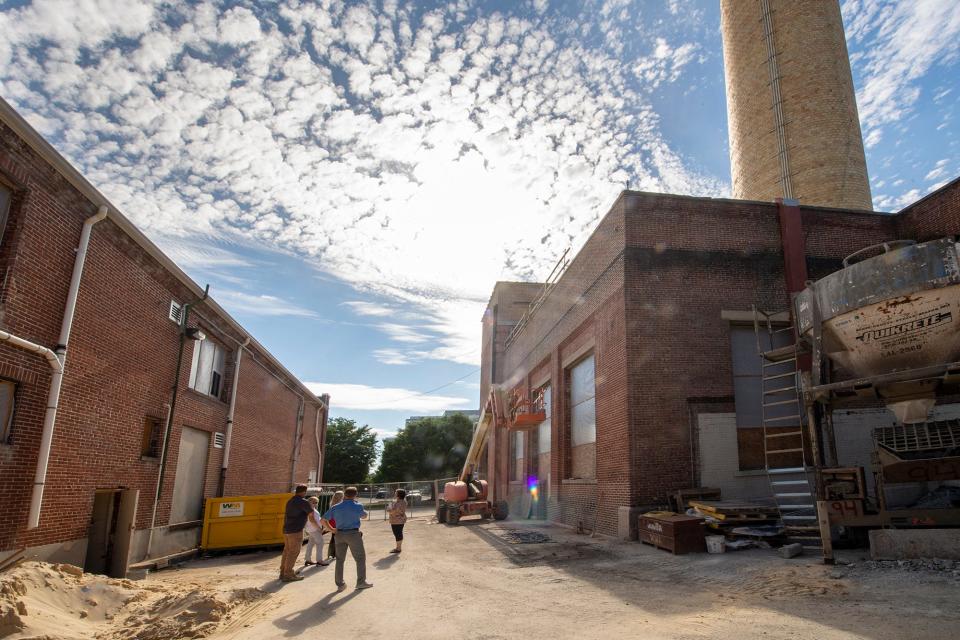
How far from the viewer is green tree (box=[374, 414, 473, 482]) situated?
5591 cm

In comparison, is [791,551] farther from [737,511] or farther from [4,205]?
[4,205]

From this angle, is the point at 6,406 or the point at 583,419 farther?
the point at 583,419

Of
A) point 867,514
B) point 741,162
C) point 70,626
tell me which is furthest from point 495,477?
point 70,626

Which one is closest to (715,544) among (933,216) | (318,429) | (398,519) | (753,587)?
(753,587)

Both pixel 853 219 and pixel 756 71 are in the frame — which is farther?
pixel 756 71

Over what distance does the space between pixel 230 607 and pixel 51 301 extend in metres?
5.70

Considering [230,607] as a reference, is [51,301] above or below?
above

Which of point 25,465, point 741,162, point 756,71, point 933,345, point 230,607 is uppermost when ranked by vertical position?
point 756,71

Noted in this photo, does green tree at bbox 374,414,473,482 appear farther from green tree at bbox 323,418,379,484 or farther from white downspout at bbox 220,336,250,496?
white downspout at bbox 220,336,250,496

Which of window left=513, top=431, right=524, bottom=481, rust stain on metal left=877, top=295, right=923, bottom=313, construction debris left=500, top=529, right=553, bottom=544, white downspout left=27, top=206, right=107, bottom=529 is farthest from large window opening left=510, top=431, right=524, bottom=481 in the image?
white downspout left=27, top=206, right=107, bottom=529

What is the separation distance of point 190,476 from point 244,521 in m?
2.07

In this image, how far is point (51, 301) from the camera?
9266 millimetres

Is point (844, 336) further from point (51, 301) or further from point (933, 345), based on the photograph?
→ point (51, 301)

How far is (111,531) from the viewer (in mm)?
11625
